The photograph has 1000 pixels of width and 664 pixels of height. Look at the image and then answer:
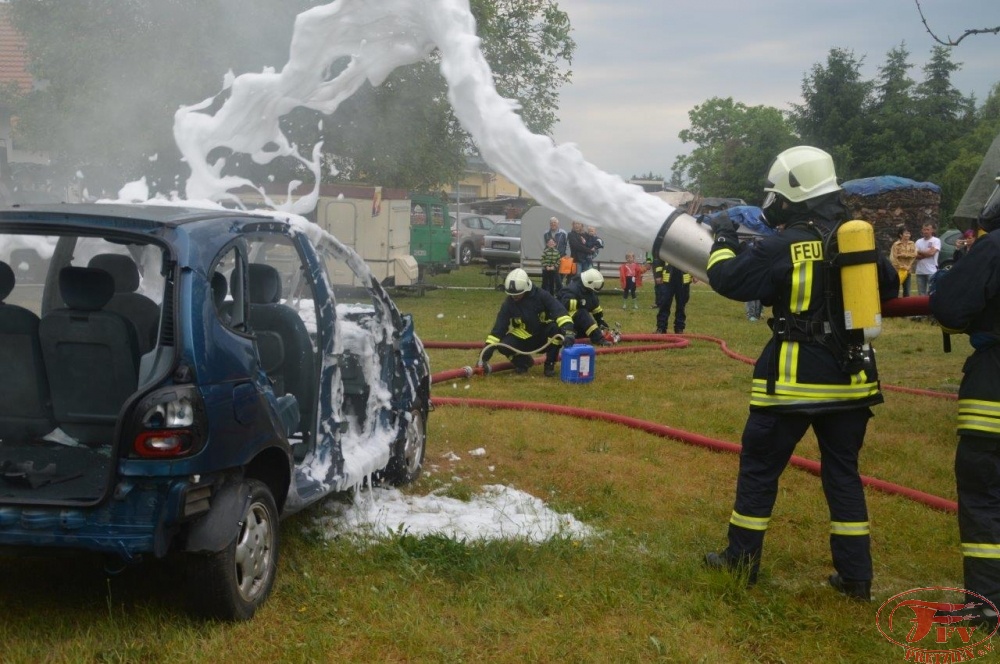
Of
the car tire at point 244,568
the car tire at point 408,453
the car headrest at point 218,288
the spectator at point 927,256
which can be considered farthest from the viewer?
the spectator at point 927,256

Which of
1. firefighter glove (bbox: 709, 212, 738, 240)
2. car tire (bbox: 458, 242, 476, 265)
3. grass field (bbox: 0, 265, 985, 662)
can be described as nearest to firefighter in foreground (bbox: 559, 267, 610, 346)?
grass field (bbox: 0, 265, 985, 662)

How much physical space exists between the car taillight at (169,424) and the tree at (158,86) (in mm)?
8884

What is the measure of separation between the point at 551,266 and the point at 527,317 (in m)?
9.17

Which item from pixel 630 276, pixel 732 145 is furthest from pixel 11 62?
pixel 732 145

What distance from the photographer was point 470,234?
33156 mm

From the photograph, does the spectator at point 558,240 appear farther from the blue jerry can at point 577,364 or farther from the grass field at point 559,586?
the grass field at point 559,586

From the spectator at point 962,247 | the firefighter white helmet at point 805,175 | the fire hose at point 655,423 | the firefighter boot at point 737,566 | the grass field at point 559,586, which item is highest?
the firefighter white helmet at point 805,175

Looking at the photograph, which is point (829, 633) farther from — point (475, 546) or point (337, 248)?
point (337, 248)

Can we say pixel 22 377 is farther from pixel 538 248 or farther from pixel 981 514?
pixel 538 248

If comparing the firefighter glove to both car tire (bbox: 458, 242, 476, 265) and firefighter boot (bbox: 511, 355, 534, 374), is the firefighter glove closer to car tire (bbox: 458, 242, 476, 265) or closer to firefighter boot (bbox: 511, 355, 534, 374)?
firefighter boot (bbox: 511, 355, 534, 374)

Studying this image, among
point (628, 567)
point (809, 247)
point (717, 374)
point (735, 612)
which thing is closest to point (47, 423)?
point (628, 567)

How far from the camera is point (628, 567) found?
15.5ft

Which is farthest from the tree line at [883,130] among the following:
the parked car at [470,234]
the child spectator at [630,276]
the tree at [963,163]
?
the child spectator at [630,276]

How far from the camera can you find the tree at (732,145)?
4475 cm
